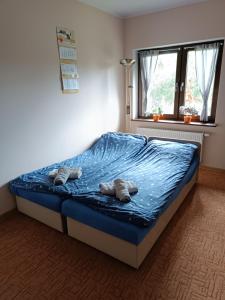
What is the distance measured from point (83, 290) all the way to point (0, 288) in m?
0.63

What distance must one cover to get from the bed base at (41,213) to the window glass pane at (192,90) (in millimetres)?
2816

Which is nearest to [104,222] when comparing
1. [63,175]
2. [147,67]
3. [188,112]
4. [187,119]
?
[63,175]

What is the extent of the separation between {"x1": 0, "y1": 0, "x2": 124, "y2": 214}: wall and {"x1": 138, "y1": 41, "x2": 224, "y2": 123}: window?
2.40 feet

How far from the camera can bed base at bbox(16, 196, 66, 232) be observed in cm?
210

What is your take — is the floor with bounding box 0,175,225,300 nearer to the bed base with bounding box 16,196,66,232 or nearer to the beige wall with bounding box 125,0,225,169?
the bed base with bounding box 16,196,66,232

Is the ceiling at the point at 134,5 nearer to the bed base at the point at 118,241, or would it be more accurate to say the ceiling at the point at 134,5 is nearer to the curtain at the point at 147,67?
the curtain at the point at 147,67

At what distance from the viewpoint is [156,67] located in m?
3.76

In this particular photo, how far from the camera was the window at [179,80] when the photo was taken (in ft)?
10.7

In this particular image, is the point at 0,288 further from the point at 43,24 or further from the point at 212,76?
the point at 212,76

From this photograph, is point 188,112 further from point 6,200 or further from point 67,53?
point 6,200

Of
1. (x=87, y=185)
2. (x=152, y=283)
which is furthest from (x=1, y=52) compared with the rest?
(x=152, y=283)

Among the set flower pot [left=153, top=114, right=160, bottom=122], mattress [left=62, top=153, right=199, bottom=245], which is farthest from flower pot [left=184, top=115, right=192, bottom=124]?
mattress [left=62, top=153, right=199, bottom=245]

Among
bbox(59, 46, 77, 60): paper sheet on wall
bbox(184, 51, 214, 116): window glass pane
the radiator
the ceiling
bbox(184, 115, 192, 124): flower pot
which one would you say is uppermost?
the ceiling

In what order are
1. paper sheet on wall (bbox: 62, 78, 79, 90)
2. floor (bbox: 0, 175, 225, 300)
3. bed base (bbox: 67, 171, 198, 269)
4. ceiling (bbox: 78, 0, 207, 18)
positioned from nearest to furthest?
floor (bbox: 0, 175, 225, 300) → bed base (bbox: 67, 171, 198, 269) → paper sheet on wall (bbox: 62, 78, 79, 90) → ceiling (bbox: 78, 0, 207, 18)
